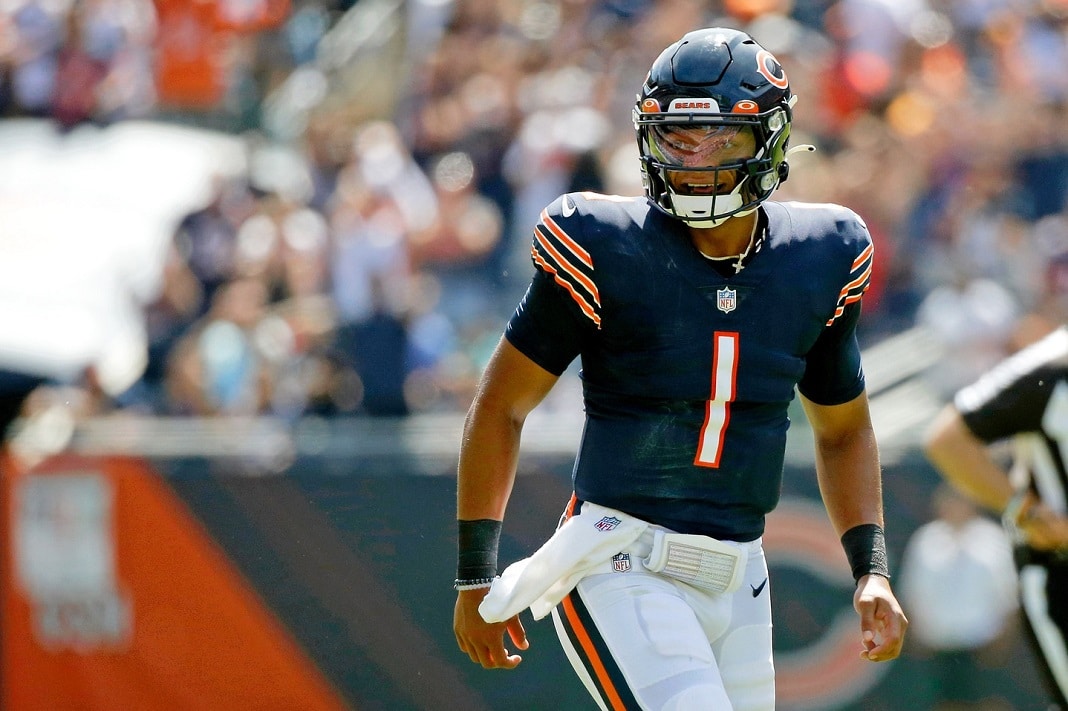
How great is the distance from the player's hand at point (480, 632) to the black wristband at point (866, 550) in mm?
810

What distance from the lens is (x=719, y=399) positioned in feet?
10.8

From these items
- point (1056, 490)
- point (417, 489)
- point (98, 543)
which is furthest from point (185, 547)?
point (1056, 490)

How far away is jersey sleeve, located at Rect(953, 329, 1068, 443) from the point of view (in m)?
4.27

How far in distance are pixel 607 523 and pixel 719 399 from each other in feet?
1.18

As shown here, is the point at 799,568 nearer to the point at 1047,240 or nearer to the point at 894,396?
the point at 894,396

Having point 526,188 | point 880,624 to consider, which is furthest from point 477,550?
point 526,188

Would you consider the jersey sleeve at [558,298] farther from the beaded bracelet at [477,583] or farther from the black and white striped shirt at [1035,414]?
the black and white striped shirt at [1035,414]

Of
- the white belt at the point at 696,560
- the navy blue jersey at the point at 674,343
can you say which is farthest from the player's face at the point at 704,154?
the white belt at the point at 696,560

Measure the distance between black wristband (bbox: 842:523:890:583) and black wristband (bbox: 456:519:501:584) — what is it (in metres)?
0.84

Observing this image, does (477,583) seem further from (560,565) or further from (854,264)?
(854,264)

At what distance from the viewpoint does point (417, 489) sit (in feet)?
21.6

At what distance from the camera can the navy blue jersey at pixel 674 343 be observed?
3.25 meters

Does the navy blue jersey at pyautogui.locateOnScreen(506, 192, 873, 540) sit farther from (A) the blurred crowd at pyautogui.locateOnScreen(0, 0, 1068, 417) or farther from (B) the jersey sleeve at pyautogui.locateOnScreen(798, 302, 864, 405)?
(A) the blurred crowd at pyautogui.locateOnScreen(0, 0, 1068, 417)

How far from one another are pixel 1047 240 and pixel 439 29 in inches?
176
